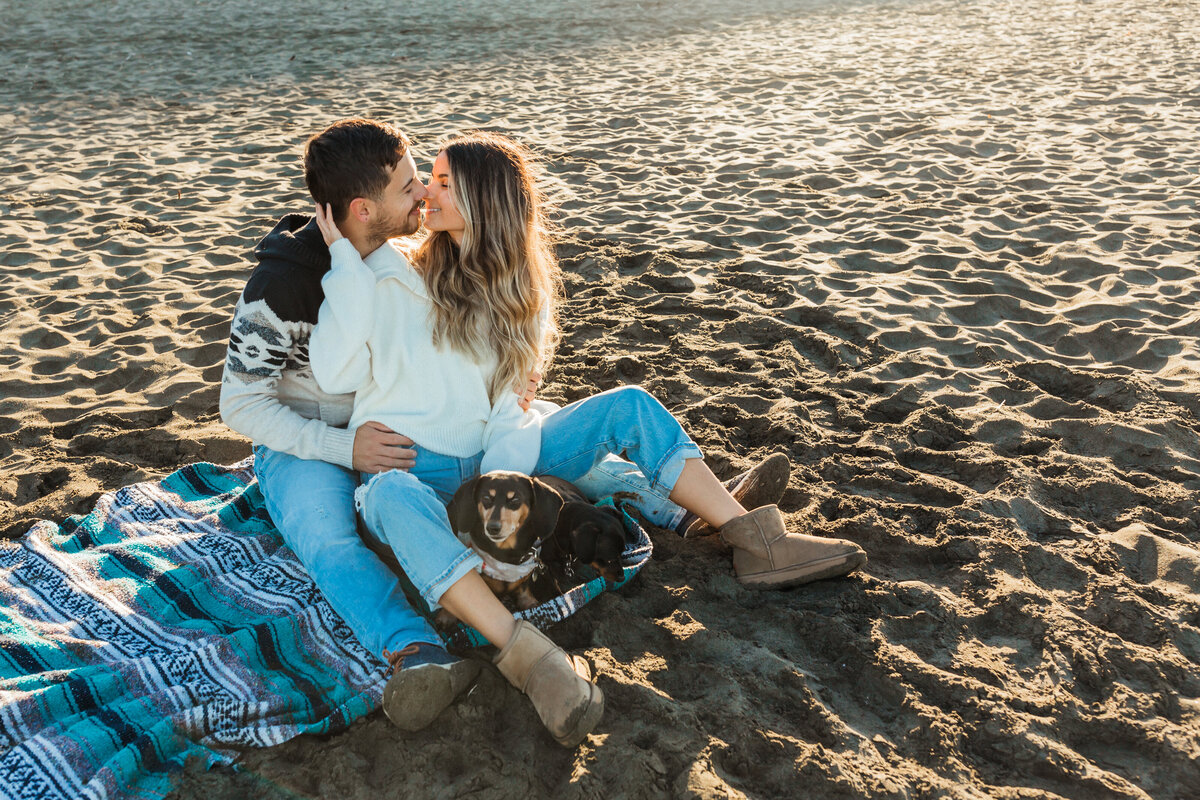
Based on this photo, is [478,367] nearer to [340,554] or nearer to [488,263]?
[488,263]

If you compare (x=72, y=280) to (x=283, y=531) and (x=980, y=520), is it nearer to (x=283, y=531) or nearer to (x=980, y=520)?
(x=283, y=531)

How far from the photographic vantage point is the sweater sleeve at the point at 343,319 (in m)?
2.83

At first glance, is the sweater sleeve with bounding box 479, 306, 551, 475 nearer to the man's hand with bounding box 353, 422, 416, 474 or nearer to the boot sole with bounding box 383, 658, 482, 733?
the man's hand with bounding box 353, 422, 416, 474

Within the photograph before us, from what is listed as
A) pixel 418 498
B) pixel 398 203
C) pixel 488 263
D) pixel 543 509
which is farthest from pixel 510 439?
pixel 398 203

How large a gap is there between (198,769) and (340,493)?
2.93 feet

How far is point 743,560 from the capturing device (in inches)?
121

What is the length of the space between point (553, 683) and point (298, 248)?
164cm

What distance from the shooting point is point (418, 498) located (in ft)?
8.77

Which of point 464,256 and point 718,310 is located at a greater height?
point 464,256

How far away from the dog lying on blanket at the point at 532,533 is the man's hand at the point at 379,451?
26 cm

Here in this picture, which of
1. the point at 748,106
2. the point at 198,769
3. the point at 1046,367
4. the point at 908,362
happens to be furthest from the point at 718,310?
the point at 748,106

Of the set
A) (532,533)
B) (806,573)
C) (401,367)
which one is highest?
(401,367)

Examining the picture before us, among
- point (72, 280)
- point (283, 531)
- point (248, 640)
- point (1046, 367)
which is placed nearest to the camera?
point (248, 640)

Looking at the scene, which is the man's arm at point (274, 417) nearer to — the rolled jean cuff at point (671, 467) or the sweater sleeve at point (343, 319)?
the sweater sleeve at point (343, 319)
